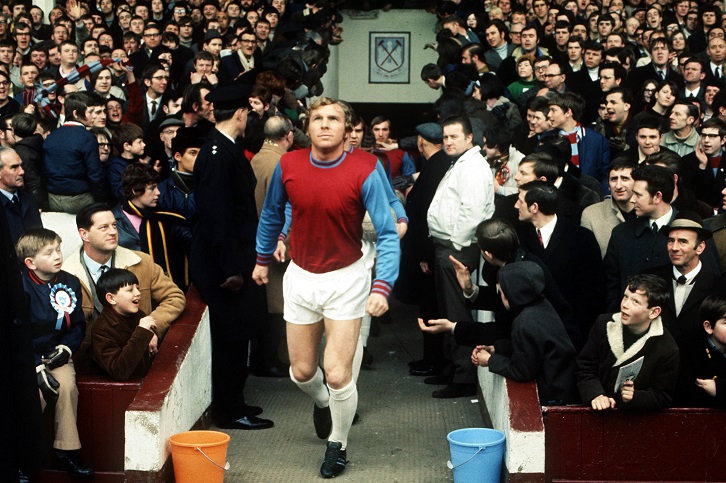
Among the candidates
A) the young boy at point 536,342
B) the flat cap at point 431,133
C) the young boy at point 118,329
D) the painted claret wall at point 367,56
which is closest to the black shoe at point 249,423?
the young boy at point 118,329

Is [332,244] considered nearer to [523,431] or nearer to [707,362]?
[523,431]

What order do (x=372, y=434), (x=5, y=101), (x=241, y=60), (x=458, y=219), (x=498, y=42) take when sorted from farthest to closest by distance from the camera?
(x=498, y=42) → (x=241, y=60) → (x=5, y=101) → (x=458, y=219) → (x=372, y=434)

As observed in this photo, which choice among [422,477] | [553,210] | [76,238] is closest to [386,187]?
[553,210]

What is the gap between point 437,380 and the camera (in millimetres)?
8461

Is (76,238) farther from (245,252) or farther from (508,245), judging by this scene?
(508,245)

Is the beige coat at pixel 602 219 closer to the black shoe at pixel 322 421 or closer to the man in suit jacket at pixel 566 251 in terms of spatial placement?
the man in suit jacket at pixel 566 251

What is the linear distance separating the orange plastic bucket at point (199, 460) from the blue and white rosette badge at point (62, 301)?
923 millimetres

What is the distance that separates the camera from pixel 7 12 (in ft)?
57.0

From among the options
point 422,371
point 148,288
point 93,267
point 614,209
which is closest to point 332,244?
point 148,288

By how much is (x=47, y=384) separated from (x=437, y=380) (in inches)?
127

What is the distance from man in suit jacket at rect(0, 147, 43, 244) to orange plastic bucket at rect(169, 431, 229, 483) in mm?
2155

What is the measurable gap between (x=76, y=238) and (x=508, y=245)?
342 centimetres

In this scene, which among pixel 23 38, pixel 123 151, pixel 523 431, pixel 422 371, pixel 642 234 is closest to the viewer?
pixel 523 431

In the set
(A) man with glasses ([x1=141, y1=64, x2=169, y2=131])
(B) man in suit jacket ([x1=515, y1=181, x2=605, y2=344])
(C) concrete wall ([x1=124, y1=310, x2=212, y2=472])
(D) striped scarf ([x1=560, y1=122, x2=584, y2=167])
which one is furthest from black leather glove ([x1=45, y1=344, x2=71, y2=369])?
(A) man with glasses ([x1=141, y1=64, x2=169, y2=131])
